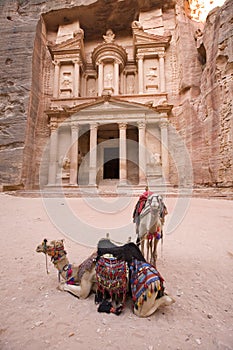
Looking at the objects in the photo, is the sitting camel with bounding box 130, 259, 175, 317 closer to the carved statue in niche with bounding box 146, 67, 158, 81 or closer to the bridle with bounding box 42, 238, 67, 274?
the bridle with bounding box 42, 238, 67, 274

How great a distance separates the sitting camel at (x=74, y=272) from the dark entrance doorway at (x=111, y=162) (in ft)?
54.6

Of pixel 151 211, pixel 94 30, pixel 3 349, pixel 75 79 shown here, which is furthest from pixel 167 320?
pixel 94 30

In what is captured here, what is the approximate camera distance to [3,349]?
145 cm

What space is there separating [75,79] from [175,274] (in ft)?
63.7

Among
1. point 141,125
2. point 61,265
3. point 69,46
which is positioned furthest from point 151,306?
point 69,46

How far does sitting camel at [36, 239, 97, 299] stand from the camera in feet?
6.75

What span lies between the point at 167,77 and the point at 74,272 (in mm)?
19035

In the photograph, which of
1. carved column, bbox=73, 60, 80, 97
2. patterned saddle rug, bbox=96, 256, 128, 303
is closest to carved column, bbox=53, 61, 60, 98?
carved column, bbox=73, 60, 80, 97

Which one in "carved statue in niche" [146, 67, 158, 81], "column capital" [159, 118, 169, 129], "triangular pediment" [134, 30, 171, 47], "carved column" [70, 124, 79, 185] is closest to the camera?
"carved column" [70, 124, 79, 185]

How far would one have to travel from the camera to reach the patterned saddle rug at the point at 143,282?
1750mm

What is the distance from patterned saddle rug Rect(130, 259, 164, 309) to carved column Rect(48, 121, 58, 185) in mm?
14116

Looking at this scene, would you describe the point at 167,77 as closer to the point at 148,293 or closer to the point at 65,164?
the point at 65,164

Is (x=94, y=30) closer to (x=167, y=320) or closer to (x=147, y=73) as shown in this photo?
(x=147, y=73)

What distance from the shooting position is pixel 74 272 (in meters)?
2.21
